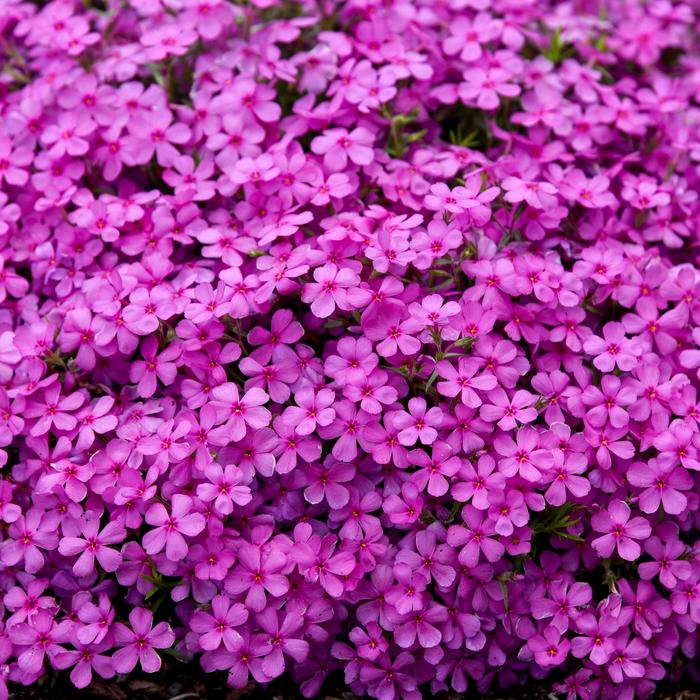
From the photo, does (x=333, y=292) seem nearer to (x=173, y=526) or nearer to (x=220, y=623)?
(x=173, y=526)

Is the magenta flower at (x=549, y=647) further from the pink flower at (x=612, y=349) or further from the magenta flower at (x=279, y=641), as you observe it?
the pink flower at (x=612, y=349)

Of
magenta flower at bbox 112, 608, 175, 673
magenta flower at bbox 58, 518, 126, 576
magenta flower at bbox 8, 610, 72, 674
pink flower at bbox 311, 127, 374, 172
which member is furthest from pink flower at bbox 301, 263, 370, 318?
magenta flower at bbox 8, 610, 72, 674

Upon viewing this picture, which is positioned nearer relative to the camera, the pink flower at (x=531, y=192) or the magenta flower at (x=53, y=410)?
the magenta flower at (x=53, y=410)

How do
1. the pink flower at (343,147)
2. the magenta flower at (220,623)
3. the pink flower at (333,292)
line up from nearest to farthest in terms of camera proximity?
the magenta flower at (220,623), the pink flower at (333,292), the pink flower at (343,147)

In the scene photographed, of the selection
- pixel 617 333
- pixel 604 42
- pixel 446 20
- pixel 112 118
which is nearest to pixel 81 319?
pixel 112 118

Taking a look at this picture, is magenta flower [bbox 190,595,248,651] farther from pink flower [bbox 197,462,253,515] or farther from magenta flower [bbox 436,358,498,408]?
magenta flower [bbox 436,358,498,408]

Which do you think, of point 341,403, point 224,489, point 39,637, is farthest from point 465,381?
point 39,637

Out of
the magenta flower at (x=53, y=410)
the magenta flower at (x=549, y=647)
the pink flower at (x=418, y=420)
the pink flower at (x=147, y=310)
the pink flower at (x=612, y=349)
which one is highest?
the pink flower at (x=147, y=310)

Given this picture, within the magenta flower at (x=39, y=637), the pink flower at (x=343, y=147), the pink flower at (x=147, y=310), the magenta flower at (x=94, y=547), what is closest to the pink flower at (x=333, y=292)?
the pink flower at (x=147, y=310)

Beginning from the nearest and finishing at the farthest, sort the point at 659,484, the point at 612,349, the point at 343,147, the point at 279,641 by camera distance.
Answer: the point at 279,641 < the point at 659,484 < the point at 612,349 < the point at 343,147
